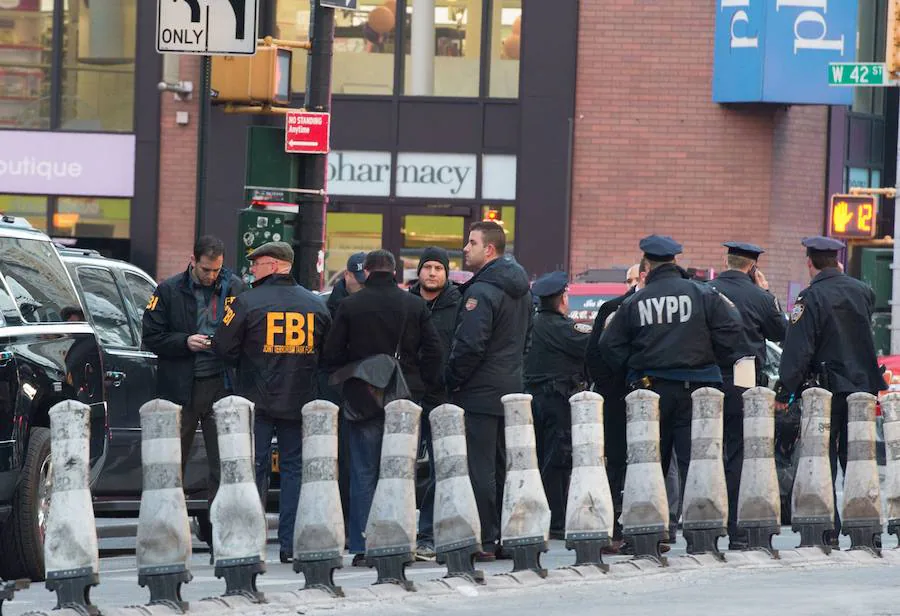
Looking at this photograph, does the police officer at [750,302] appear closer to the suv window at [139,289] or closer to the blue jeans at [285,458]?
the blue jeans at [285,458]

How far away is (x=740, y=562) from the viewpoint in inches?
416

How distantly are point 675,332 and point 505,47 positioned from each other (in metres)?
17.0

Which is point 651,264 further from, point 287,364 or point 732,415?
point 287,364

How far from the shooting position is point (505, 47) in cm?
2770

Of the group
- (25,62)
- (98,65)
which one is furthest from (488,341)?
(25,62)

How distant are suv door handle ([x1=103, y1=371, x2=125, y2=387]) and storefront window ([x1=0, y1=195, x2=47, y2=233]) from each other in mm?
16078

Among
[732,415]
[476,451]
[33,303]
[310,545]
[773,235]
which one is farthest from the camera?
[773,235]

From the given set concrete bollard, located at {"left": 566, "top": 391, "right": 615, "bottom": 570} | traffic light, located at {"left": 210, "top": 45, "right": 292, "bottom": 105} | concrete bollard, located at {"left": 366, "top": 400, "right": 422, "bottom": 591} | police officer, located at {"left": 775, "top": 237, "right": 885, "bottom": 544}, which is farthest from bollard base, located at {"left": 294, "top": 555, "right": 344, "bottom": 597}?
traffic light, located at {"left": 210, "top": 45, "right": 292, "bottom": 105}

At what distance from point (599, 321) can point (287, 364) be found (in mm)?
2219

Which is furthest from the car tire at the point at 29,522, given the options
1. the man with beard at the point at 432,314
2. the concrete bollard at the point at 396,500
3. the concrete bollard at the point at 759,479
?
the concrete bollard at the point at 759,479

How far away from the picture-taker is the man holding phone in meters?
11.4

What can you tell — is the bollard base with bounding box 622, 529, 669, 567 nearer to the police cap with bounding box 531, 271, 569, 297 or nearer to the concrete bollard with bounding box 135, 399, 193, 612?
the police cap with bounding box 531, 271, 569, 297

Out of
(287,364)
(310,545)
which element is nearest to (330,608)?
(310,545)

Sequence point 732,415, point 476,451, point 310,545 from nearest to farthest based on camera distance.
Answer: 1. point 310,545
2. point 476,451
3. point 732,415
